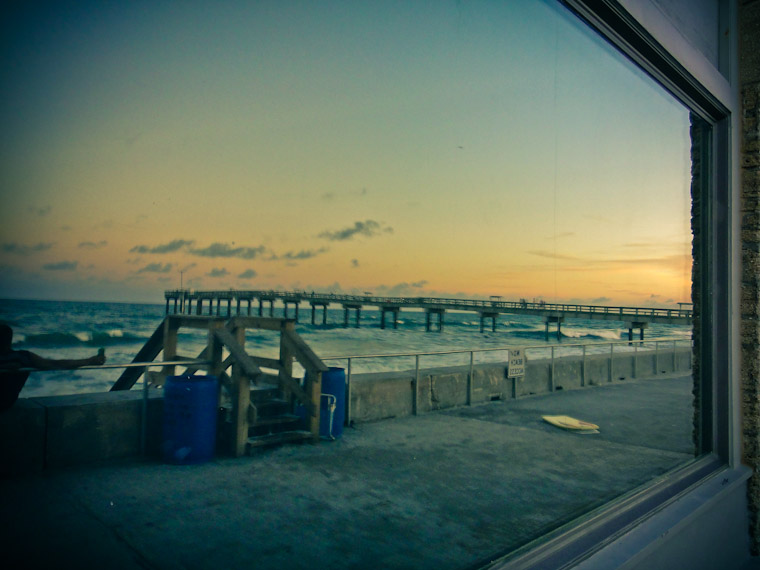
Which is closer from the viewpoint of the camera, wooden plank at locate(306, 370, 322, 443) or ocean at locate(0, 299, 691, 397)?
wooden plank at locate(306, 370, 322, 443)

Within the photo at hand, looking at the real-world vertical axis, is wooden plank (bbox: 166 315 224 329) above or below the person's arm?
above

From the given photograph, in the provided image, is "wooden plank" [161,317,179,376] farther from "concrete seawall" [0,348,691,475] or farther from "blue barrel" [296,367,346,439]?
"blue barrel" [296,367,346,439]

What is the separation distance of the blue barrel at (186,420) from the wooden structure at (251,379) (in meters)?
0.41

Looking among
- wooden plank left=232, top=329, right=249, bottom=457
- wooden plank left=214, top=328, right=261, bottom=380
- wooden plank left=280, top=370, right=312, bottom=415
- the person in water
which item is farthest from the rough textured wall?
the person in water

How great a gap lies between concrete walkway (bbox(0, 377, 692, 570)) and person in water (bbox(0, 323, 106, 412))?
82 centimetres

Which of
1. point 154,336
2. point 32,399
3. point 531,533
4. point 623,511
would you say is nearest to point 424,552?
point 531,533

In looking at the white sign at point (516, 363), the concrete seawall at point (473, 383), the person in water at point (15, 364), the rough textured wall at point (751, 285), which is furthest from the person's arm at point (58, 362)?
the white sign at point (516, 363)

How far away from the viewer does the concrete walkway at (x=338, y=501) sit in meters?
3.49

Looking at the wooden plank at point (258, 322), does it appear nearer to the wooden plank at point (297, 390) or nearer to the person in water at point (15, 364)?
the wooden plank at point (297, 390)

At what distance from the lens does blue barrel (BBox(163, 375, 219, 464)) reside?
5414 mm

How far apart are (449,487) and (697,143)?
3.74m

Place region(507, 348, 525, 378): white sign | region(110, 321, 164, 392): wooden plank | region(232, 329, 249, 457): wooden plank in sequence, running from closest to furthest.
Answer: region(232, 329, 249, 457): wooden plank, region(110, 321, 164, 392): wooden plank, region(507, 348, 525, 378): white sign

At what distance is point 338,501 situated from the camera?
4.55m

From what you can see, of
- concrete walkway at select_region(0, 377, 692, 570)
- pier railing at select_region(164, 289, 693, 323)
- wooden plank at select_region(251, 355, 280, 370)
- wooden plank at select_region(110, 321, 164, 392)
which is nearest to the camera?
concrete walkway at select_region(0, 377, 692, 570)
